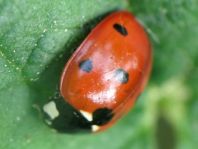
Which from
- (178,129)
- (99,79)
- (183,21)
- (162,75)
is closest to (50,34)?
(99,79)

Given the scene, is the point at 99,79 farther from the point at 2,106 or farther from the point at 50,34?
the point at 2,106

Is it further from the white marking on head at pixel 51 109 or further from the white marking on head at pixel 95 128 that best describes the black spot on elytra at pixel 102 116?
the white marking on head at pixel 51 109

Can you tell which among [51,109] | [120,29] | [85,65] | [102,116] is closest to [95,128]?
[102,116]

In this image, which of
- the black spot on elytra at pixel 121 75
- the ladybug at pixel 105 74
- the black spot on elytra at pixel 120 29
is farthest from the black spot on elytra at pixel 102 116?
the black spot on elytra at pixel 120 29

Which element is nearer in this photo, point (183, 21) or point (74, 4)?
point (74, 4)

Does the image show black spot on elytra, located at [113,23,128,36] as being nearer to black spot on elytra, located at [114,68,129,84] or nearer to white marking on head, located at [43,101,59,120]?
black spot on elytra, located at [114,68,129,84]

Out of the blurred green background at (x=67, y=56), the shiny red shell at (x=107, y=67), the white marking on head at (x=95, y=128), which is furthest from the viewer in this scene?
the white marking on head at (x=95, y=128)
